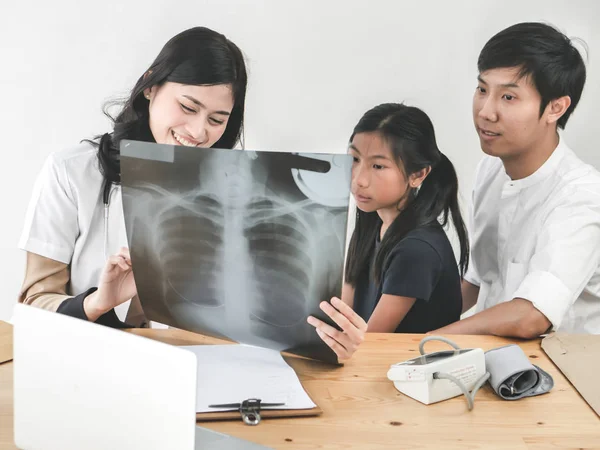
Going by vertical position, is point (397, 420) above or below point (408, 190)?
below

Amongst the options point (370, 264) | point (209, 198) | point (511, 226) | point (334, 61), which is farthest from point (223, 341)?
point (334, 61)

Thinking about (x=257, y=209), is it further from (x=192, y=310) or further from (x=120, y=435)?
(x=120, y=435)

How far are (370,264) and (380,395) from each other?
3.01 ft

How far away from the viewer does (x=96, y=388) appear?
2.72 feet

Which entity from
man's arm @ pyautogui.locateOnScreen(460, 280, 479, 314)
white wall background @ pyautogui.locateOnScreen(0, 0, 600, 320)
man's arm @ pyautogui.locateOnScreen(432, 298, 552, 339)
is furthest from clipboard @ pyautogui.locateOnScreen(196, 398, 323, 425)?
white wall background @ pyautogui.locateOnScreen(0, 0, 600, 320)

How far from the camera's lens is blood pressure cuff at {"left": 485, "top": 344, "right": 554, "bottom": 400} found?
1.16m

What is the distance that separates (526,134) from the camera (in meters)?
1.99

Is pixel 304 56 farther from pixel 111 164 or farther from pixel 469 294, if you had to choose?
pixel 111 164

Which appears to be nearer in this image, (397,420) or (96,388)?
(96,388)

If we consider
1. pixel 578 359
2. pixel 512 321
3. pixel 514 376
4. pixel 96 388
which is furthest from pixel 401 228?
pixel 96 388

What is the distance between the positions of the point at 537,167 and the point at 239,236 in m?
1.15

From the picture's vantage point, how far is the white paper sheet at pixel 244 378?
1095mm

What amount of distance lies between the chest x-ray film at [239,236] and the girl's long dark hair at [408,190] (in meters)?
0.79

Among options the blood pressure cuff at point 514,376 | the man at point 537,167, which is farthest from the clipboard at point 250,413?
the man at point 537,167
